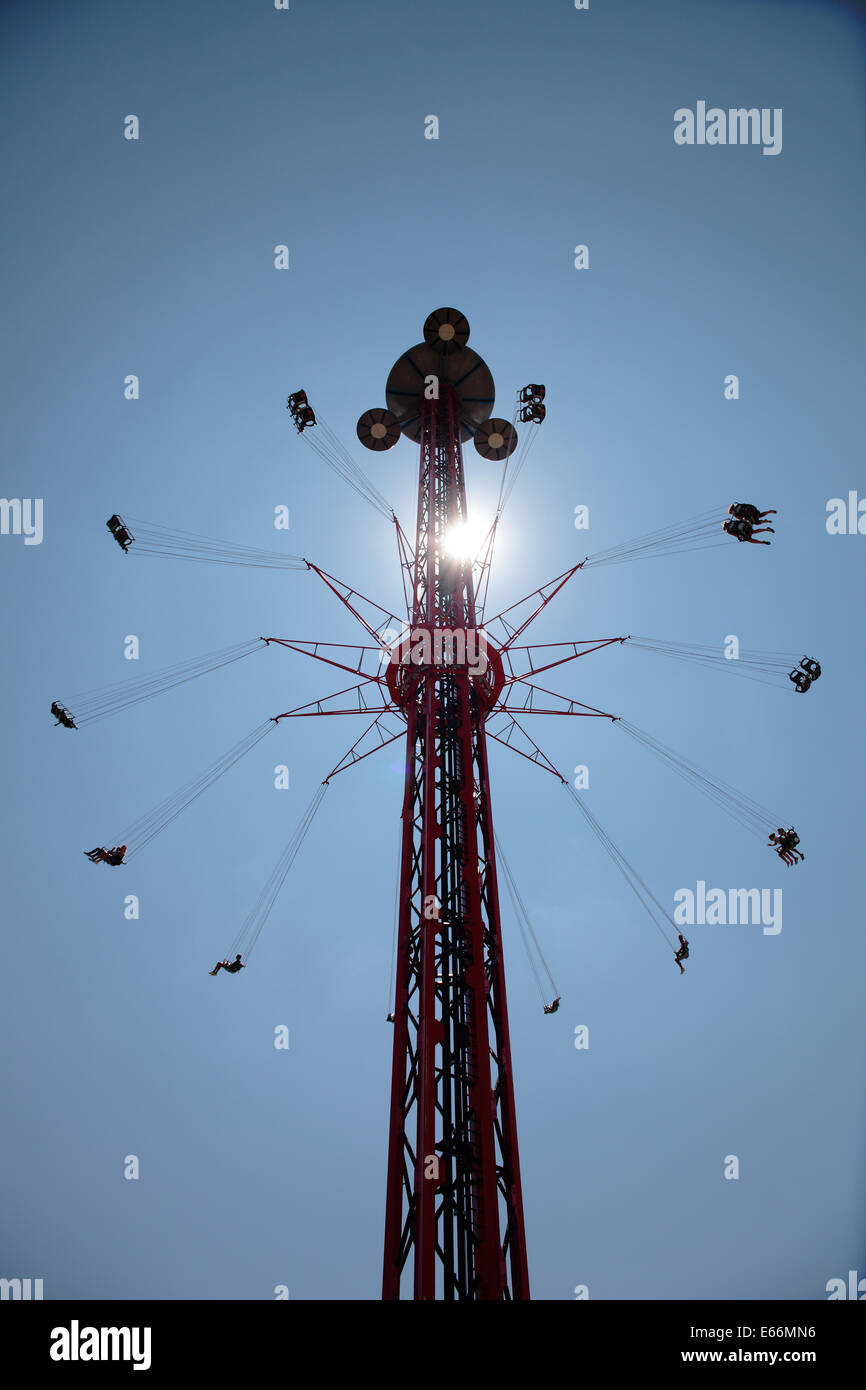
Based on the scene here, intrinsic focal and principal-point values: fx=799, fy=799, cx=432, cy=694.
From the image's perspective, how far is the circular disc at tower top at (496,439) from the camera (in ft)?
85.5

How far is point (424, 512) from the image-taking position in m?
23.2

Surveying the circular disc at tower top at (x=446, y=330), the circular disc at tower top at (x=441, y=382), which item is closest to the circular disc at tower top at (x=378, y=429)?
the circular disc at tower top at (x=441, y=382)

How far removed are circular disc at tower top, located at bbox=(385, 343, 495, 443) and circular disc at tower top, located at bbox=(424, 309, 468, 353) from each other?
205 mm

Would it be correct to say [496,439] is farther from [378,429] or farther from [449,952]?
[449,952]

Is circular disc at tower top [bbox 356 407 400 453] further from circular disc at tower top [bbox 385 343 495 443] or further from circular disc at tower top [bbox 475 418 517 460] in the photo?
circular disc at tower top [bbox 475 418 517 460]

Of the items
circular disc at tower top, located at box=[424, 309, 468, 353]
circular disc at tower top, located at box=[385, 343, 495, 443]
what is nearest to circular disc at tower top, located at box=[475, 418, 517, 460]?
circular disc at tower top, located at box=[385, 343, 495, 443]

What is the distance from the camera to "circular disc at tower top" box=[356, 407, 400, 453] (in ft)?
83.3

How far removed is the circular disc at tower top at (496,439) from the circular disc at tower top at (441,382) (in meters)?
0.41

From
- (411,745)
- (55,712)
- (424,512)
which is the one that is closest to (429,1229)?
(411,745)

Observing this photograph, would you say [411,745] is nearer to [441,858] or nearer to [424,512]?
[441,858]

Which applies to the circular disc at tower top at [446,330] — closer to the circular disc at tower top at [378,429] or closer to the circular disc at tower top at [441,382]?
the circular disc at tower top at [441,382]

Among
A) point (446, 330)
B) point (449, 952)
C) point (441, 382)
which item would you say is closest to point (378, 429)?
point (441, 382)
